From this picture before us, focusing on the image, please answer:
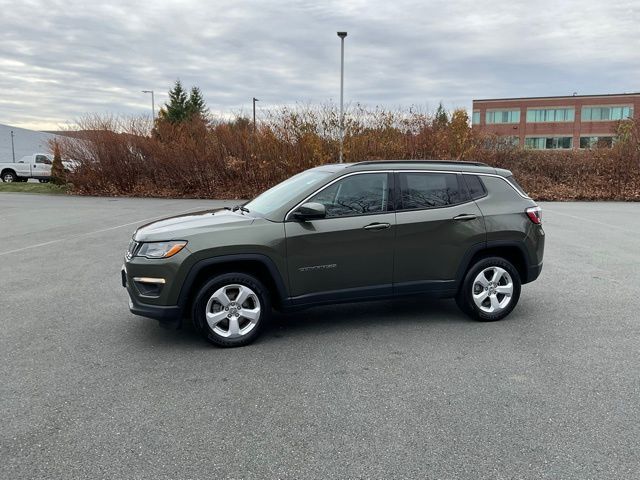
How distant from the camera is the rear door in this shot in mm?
5094

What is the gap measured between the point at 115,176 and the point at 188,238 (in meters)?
21.7

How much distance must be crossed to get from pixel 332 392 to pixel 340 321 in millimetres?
1693

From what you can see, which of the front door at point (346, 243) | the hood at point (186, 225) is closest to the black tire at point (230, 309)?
the front door at point (346, 243)

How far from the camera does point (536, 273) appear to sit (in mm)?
5605

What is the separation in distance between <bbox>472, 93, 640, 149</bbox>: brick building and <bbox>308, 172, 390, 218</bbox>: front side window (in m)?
63.9

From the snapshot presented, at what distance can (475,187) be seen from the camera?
547 cm

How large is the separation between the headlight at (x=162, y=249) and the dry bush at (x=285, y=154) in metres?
18.2

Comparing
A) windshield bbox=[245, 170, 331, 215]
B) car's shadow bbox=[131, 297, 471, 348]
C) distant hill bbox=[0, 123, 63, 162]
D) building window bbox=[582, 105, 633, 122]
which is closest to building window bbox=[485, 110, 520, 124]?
building window bbox=[582, 105, 633, 122]

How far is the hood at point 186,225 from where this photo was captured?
14.9 feet

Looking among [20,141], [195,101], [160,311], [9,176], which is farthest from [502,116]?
[20,141]

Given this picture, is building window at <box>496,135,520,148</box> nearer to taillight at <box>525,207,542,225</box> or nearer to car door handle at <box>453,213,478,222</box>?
taillight at <box>525,207,542,225</box>

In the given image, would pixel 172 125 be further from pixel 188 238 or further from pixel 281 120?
pixel 188 238

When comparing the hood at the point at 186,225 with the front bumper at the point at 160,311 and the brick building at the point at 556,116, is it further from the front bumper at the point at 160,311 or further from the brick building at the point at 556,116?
the brick building at the point at 556,116

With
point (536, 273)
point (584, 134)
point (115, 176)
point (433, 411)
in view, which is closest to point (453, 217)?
point (536, 273)
